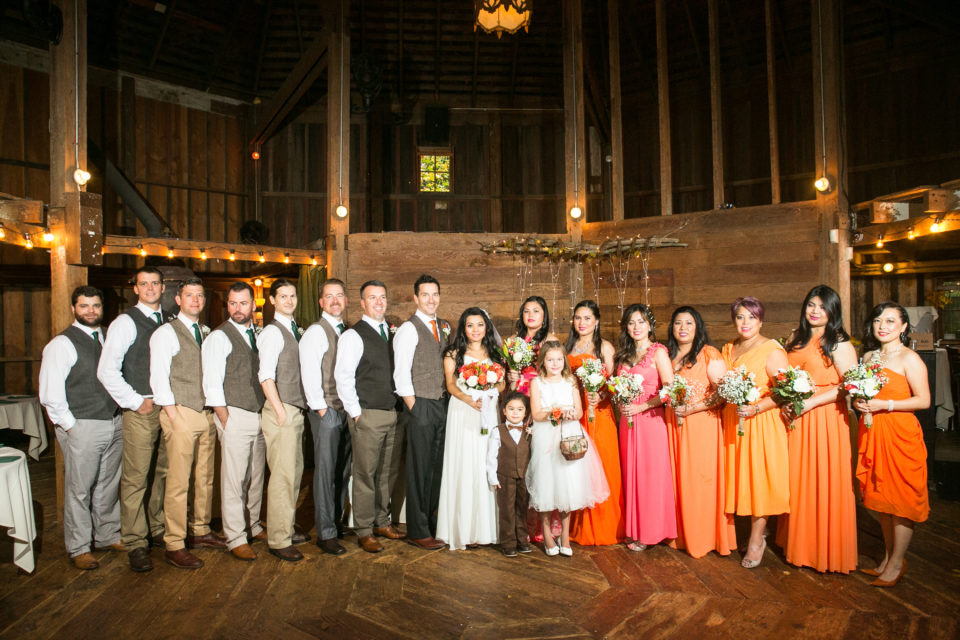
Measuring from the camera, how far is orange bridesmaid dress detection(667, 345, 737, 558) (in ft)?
13.9

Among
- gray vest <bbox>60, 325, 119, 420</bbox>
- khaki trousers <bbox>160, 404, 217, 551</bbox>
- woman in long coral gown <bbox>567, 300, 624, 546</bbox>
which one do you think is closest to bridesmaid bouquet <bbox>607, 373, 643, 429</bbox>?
woman in long coral gown <bbox>567, 300, 624, 546</bbox>

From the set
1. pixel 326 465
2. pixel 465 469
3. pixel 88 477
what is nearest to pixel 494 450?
pixel 465 469

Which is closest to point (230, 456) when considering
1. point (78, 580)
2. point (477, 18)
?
point (78, 580)

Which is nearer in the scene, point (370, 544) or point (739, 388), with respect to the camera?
point (739, 388)

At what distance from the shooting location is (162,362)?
4109 millimetres

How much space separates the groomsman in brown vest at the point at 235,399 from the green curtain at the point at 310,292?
4094mm

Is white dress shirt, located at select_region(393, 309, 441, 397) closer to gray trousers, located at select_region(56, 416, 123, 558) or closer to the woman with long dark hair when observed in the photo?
the woman with long dark hair

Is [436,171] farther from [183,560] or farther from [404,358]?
[183,560]

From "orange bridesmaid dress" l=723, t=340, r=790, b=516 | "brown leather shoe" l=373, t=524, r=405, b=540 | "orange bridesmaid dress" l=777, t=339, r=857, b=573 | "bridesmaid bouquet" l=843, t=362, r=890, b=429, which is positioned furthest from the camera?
"brown leather shoe" l=373, t=524, r=405, b=540

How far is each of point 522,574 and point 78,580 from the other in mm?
2937

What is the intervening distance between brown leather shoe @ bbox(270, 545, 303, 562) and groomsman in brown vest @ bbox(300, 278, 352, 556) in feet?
0.64

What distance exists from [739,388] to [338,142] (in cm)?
586

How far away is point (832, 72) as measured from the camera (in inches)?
256

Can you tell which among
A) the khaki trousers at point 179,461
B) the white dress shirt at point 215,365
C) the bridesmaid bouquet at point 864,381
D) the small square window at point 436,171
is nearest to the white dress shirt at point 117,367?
the khaki trousers at point 179,461
